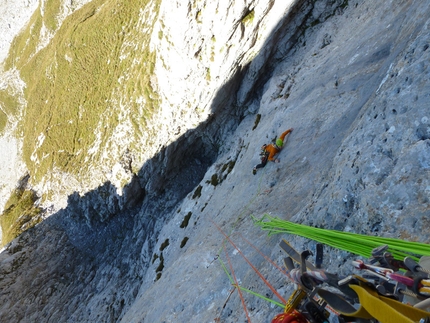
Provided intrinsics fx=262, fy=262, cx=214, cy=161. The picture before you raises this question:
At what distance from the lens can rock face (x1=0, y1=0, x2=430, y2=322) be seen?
21.8 ft

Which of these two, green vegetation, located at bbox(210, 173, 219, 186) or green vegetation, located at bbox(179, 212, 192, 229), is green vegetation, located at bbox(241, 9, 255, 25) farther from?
green vegetation, located at bbox(179, 212, 192, 229)

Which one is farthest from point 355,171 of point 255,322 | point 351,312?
point 255,322

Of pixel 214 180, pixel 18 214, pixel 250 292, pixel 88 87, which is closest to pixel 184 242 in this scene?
pixel 214 180

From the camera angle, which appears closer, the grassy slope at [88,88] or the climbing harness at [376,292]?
the climbing harness at [376,292]

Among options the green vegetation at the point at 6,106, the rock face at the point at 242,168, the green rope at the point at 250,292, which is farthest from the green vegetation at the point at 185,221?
the green vegetation at the point at 6,106

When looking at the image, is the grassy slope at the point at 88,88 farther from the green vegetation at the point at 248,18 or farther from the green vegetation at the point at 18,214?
the green vegetation at the point at 248,18

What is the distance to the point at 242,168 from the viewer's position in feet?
64.5

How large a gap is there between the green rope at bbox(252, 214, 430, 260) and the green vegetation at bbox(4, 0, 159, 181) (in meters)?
24.8

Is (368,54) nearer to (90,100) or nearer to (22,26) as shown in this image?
(90,100)

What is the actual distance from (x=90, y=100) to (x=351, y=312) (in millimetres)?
43071

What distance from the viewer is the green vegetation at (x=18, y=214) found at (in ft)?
128

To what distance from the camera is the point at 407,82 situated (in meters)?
6.66

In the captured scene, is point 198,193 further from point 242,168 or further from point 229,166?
point 242,168

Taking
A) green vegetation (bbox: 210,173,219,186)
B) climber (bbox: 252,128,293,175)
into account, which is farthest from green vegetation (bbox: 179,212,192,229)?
climber (bbox: 252,128,293,175)
